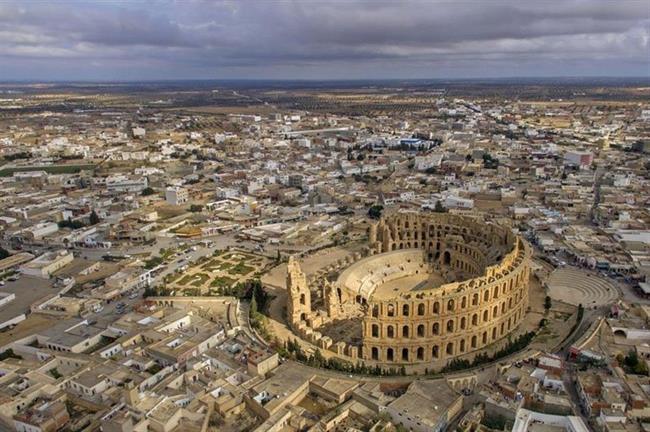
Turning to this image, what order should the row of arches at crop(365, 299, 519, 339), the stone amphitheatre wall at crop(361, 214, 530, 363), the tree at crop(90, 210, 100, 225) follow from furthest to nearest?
the tree at crop(90, 210, 100, 225) < the row of arches at crop(365, 299, 519, 339) < the stone amphitheatre wall at crop(361, 214, 530, 363)

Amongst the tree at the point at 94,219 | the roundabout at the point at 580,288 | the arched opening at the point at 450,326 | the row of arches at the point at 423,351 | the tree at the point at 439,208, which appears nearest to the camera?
the row of arches at the point at 423,351

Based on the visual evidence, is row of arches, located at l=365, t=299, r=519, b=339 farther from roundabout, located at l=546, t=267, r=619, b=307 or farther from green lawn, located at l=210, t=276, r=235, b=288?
green lawn, located at l=210, t=276, r=235, b=288

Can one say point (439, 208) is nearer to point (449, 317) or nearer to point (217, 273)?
point (217, 273)

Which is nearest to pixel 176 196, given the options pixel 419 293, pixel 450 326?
pixel 419 293

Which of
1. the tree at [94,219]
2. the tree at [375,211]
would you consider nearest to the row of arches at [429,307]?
the tree at [375,211]

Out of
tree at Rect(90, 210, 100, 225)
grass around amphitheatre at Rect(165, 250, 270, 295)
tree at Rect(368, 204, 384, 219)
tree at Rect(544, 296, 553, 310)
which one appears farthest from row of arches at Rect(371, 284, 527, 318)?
tree at Rect(90, 210, 100, 225)

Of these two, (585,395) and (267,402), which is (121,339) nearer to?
(267,402)

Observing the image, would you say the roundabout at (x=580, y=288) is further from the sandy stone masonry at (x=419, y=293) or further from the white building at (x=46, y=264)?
the white building at (x=46, y=264)
